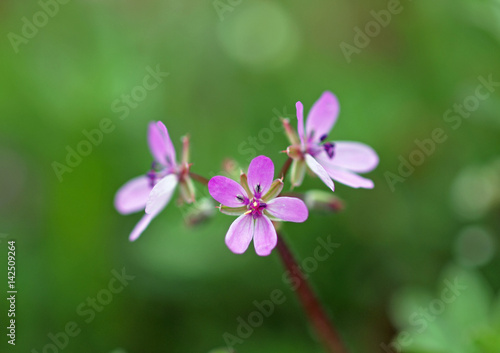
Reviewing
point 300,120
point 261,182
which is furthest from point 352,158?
point 261,182

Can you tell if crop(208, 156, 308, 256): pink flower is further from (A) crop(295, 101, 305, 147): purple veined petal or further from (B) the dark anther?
(B) the dark anther

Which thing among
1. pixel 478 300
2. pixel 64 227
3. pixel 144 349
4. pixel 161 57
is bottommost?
pixel 478 300

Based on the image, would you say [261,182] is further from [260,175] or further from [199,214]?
[199,214]

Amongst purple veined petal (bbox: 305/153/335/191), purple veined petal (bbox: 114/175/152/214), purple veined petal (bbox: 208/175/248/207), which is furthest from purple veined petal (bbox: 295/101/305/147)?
purple veined petal (bbox: 114/175/152/214)

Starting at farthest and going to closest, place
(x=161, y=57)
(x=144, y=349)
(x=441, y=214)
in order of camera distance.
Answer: (x=161, y=57) → (x=441, y=214) → (x=144, y=349)

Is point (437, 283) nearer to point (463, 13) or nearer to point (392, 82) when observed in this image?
point (392, 82)

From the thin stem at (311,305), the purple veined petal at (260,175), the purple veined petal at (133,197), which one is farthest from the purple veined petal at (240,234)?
the purple veined petal at (133,197)

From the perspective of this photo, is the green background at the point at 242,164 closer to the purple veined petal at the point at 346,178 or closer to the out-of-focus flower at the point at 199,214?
the purple veined petal at the point at 346,178

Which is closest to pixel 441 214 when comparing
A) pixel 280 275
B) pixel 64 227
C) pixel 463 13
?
pixel 280 275
